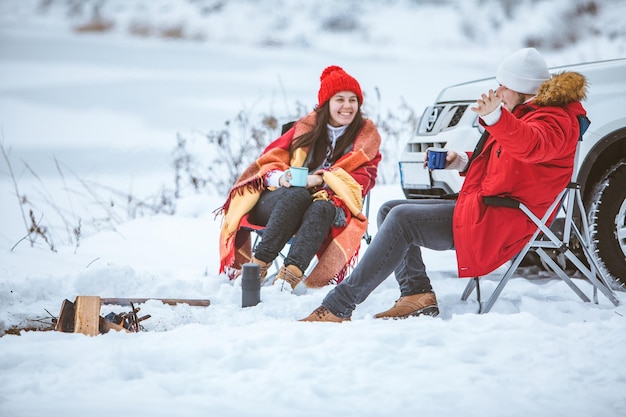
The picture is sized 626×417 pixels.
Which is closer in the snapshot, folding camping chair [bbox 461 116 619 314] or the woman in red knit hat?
folding camping chair [bbox 461 116 619 314]

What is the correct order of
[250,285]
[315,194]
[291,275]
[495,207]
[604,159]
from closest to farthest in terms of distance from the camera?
[495,207]
[250,285]
[291,275]
[604,159]
[315,194]

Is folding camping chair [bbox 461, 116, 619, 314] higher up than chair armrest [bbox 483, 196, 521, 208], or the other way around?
chair armrest [bbox 483, 196, 521, 208]

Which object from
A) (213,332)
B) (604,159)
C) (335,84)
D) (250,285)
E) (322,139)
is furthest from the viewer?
(322,139)

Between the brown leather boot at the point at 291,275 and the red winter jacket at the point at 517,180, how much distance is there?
43.6 inches

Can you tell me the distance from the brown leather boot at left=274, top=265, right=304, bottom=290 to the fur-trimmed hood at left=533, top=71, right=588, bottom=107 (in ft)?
5.34

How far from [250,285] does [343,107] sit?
146 centimetres

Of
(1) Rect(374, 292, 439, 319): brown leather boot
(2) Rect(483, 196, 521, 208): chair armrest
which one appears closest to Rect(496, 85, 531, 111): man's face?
(2) Rect(483, 196, 521, 208): chair armrest

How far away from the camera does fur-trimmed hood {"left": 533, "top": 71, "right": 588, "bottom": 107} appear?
124 inches

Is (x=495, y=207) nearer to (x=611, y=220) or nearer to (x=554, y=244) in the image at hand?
(x=554, y=244)

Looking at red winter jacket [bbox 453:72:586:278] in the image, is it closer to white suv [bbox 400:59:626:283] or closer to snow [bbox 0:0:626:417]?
snow [bbox 0:0:626:417]

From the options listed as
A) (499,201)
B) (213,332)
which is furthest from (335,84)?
(213,332)

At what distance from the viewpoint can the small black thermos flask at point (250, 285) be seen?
12.0 feet

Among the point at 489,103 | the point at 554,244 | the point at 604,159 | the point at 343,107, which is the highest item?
the point at 343,107

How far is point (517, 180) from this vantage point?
325 cm
